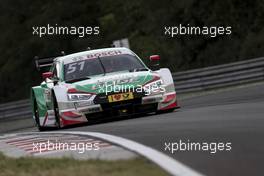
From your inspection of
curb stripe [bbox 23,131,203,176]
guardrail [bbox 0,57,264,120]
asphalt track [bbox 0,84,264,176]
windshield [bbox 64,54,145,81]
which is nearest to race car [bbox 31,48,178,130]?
windshield [bbox 64,54,145,81]

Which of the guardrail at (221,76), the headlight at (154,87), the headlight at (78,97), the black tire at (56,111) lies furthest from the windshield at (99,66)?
the guardrail at (221,76)

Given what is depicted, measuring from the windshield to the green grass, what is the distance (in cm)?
696

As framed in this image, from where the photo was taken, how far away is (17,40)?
54.7 m

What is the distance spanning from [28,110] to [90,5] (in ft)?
76.4

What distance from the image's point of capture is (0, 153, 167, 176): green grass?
23.8 feet

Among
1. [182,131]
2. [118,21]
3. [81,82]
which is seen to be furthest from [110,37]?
[182,131]

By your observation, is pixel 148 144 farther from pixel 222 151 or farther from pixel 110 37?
pixel 110 37

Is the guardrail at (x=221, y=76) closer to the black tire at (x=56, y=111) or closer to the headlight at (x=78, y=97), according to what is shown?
the black tire at (x=56, y=111)

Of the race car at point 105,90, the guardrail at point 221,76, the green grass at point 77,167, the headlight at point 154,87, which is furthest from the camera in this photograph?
the guardrail at point 221,76

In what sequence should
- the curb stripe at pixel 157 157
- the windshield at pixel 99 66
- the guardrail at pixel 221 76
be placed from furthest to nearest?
the guardrail at pixel 221 76
the windshield at pixel 99 66
the curb stripe at pixel 157 157

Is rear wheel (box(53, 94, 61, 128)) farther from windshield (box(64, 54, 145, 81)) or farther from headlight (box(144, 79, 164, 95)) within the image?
headlight (box(144, 79, 164, 95))

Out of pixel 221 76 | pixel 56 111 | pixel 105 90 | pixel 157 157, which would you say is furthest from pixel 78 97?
pixel 221 76

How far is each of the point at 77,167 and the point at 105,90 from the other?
23.1ft

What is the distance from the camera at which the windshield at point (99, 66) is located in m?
16.0
